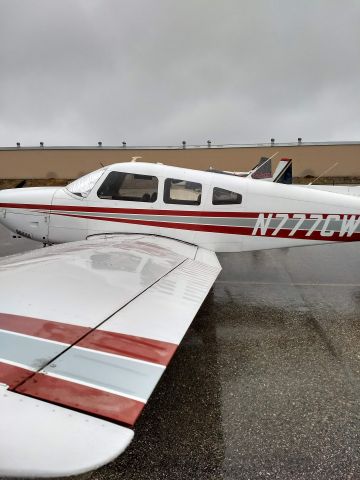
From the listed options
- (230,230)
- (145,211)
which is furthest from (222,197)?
(145,211)

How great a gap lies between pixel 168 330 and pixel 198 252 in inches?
125

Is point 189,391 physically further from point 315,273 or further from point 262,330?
point 315,273

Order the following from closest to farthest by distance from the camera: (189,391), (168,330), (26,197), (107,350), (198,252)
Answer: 1. (107,350)
2. (168,330)
3. (189,391)
4. (198,252)
5. (26,197)

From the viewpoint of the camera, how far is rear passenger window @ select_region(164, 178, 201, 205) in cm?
555

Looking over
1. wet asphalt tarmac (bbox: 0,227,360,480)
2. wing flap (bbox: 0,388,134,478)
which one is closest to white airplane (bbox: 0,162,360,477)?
wing flap (bbox: 0,388,134,478)

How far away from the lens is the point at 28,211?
19.5ft

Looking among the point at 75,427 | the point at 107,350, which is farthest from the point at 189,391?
the point at 75,427

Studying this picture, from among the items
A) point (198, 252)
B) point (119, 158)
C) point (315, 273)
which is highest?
point (119, 158)

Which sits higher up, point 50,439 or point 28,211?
point 28,211

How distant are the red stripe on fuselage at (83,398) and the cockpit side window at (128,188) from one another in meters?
4.39

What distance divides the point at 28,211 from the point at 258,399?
195 inches

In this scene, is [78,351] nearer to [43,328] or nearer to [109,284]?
[43,328]

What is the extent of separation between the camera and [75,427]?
3.92ft

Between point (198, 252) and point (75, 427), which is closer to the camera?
point (75, 427)
